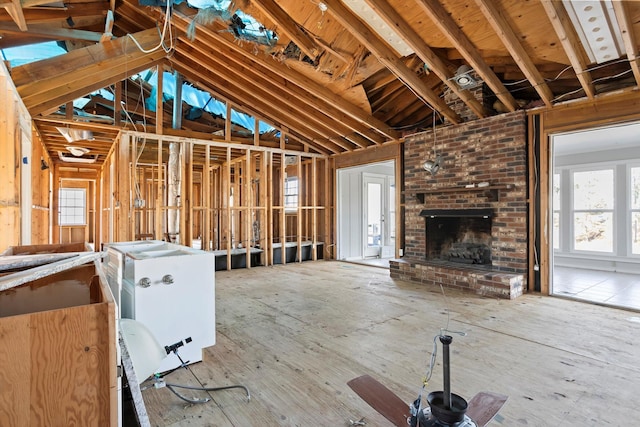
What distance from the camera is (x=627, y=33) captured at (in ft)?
9.68

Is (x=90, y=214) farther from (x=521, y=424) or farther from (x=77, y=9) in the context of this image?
(x=521, y=424)

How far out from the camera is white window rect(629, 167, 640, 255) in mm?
6383

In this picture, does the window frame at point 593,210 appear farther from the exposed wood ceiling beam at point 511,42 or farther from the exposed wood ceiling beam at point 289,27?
the exposed wood ceiling beam at point 289,27

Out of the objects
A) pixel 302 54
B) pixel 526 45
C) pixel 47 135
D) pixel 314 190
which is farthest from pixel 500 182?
pixel 47 135

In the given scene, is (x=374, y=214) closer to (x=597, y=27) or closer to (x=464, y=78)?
(x=464, y=78)

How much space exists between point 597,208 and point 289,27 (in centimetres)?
732

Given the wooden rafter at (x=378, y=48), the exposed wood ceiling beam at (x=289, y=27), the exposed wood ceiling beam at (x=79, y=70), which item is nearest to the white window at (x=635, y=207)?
the wooden rafter at (x=378, y=48)

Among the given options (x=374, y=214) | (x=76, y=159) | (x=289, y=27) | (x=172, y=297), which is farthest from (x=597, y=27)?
(x=76, y=159)

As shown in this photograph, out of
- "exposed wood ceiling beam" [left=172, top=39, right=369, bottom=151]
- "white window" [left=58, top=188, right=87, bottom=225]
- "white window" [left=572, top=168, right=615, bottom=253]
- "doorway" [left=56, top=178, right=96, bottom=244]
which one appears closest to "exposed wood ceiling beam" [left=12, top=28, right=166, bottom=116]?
"exposed wood ceiling beam" [left=172, top=39, right=369, bottom=151]

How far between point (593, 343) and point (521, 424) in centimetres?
170

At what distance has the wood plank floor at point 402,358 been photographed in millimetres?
1931

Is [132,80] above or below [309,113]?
above

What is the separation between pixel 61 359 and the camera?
1000 mm

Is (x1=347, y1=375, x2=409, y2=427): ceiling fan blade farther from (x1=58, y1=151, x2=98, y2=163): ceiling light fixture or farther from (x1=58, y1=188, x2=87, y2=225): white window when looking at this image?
(x1=58, y1=188, x2=87, y2=225): white window
